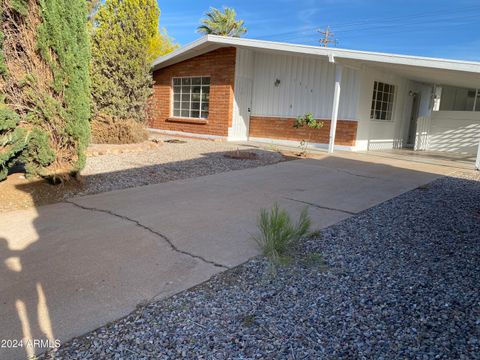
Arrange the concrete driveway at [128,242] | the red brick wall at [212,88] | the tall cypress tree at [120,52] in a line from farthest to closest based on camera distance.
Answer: the red brick wall at [212,88], the tall cypress tree at [120,52], the concrete driveway at [128,242]

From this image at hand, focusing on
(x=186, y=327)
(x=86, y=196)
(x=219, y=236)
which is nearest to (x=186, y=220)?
(x=219, y=236)

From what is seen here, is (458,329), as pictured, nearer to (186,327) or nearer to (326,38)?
(186,327)

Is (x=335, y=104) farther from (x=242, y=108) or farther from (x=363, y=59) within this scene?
(x=242, y=108)

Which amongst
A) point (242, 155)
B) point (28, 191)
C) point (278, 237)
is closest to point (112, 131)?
point (242, 155)

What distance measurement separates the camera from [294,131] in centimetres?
1373

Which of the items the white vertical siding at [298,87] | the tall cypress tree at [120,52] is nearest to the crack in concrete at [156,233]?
the tall cypress tree at [120,52]

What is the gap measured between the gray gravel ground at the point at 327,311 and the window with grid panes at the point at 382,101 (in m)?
9.78

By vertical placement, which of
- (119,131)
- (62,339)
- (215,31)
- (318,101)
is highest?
(215,31)

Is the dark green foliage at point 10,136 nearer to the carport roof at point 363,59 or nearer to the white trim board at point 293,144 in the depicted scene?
the carport roof at point 363,59

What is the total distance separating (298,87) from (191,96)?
4964 mm

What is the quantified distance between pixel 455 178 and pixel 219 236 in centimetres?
662

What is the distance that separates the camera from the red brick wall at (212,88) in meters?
14.4

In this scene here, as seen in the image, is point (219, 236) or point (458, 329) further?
point (219, 236)

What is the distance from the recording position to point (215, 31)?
3575cm
